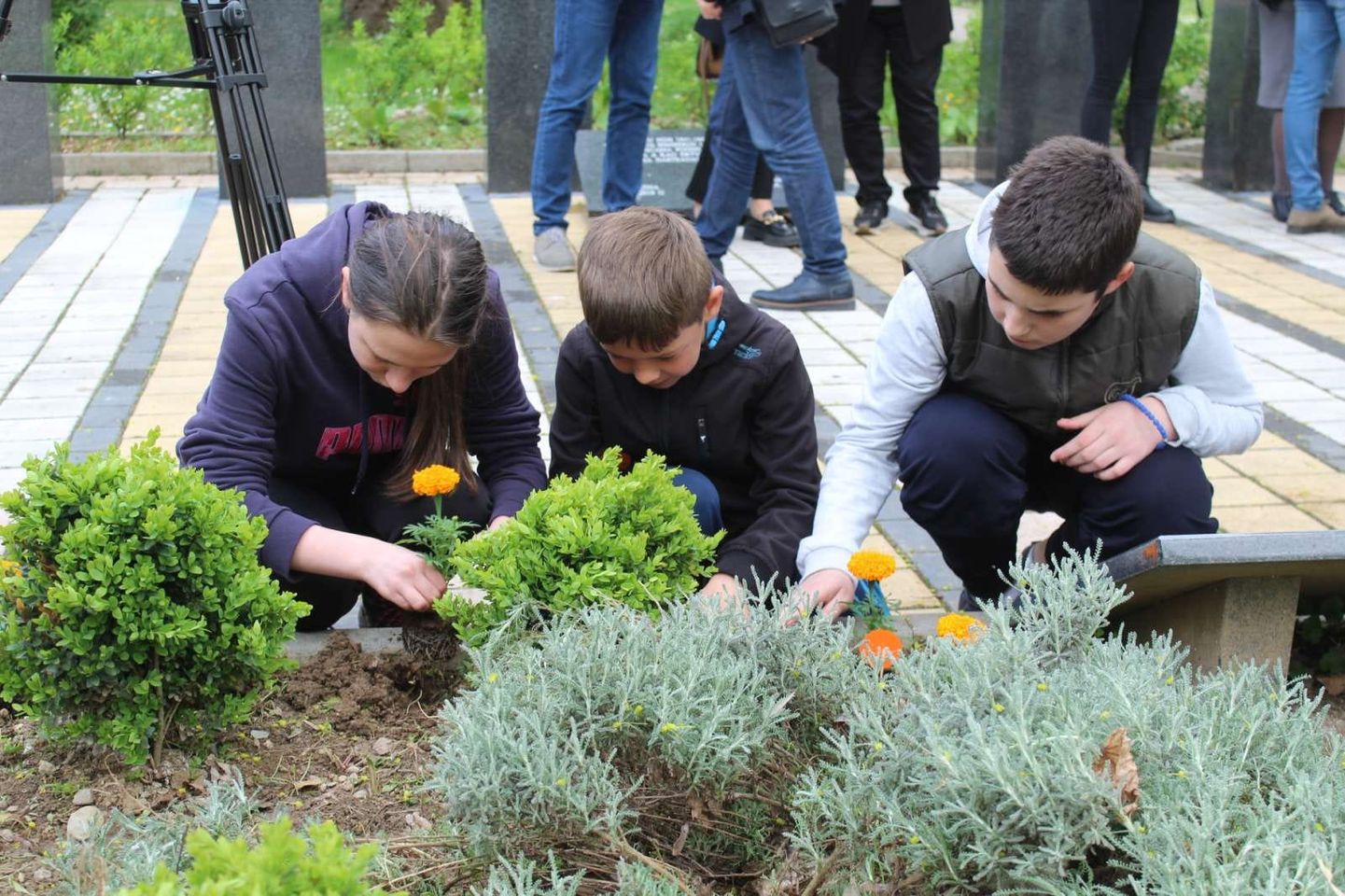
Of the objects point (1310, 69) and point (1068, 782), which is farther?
point (1310, 69)

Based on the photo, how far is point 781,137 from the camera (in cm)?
560

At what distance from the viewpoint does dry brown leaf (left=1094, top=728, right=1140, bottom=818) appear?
1456mm

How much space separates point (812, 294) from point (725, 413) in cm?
314

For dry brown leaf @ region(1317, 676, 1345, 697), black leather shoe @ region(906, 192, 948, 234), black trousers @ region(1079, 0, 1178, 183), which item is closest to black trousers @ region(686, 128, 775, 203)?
black leather shoe @ region(906, 192, 948, 234)

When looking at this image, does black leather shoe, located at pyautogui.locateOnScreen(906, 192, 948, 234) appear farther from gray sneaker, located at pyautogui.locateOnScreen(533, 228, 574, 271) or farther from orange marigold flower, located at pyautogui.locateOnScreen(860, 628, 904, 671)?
orange marigold flower, located at pyautogui.locateOnScreen(860, 628, 904, 671)

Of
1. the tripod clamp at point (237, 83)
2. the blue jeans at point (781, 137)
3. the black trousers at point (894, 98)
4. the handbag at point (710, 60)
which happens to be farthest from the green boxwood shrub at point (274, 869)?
the handbag at point (710, 60)

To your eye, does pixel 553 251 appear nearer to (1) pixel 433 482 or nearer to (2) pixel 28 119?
(2) pixel 28 119

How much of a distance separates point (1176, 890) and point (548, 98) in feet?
17.9

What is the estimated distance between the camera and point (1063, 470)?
2943mm

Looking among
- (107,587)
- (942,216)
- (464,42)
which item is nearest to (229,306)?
(107,587)

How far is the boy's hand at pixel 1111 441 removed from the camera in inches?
106

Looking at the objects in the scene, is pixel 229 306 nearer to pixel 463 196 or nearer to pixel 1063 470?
pixel 1063 470

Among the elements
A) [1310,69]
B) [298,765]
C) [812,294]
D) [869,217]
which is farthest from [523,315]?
[1310,69]

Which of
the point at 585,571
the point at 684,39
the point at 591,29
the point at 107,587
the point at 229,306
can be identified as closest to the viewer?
the point at 107,587
